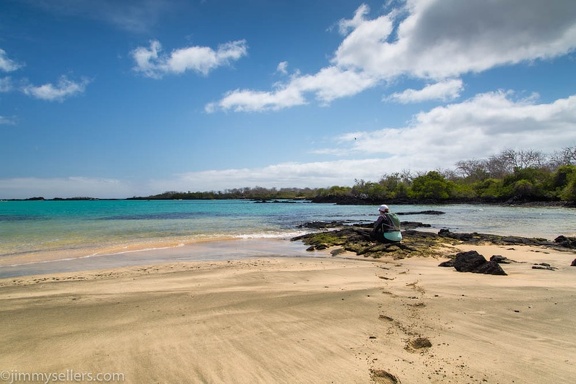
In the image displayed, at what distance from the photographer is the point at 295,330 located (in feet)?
15.0

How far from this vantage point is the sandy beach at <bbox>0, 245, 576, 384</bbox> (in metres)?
3.50

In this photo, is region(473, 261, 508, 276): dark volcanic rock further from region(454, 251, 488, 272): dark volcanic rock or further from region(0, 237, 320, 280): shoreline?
region(0, 237, 320, 280): shoreline

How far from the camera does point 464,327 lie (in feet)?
15.1

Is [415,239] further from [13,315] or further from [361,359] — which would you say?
[13,315]

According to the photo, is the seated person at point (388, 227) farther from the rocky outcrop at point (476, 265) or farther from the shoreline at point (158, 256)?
the rocky outcrop at point (476, 265)

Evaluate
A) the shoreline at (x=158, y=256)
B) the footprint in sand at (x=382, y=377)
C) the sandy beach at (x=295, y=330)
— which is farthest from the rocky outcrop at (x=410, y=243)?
the footprint in sand at (x=382, y=377)

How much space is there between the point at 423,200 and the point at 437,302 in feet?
264

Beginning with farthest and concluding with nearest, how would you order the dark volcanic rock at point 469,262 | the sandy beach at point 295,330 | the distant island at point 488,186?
the distant island at point 488,186, the dark volcanic rock at point 469,262, the sandy beach at point 295,330

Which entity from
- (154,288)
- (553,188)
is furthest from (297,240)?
(553,188)

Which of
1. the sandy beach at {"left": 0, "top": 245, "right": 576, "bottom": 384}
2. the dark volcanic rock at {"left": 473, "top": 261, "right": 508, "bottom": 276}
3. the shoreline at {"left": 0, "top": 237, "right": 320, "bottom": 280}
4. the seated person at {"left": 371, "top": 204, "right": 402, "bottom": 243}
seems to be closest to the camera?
the sandy beach at {"left": 0, "top": 245, "right": 576, "bottom": 384}

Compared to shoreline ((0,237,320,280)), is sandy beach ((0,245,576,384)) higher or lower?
higher

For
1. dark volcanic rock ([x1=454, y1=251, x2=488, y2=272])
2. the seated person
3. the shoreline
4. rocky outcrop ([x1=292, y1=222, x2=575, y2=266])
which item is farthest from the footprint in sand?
the seated person

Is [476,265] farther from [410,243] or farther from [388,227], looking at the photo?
[410,243]

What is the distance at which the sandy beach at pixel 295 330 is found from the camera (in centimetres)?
350
